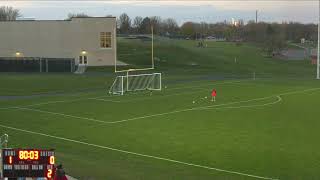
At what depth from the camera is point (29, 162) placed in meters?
13.4

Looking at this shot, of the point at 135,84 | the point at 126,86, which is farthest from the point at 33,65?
the point at 126,86

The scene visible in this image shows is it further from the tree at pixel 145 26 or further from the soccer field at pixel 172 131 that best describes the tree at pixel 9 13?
the soccer field at pixel 172 131

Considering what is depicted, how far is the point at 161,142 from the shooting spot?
96.4 ft

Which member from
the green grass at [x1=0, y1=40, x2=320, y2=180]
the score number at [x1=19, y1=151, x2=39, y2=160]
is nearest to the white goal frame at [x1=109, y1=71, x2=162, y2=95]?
the green grass at [x1=0, y1=40, x2=320, y2=180]

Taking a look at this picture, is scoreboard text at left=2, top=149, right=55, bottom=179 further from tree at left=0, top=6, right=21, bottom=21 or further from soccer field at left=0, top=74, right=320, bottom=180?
tree at left=0, top=6, right=21, bottom=21

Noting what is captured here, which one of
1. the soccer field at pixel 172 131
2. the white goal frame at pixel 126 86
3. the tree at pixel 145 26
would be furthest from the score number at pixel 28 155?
the tree at pixel 145 26

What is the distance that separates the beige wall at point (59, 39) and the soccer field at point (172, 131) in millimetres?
29577

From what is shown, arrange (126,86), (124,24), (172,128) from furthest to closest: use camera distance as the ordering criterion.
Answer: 1. (124,24)
2. (126,86)
3. (172,128)

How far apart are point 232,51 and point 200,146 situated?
107 m

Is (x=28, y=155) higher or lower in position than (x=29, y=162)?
higher

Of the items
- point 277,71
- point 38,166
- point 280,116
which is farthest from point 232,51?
point 38,166

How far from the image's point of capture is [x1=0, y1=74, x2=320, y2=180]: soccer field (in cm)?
2215

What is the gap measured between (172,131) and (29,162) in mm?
20049

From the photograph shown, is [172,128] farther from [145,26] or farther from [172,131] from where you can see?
[145,26]
